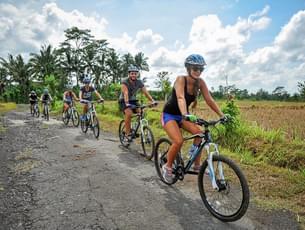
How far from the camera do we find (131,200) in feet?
15.1

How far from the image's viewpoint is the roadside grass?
4.69 m

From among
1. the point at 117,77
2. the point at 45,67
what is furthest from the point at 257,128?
the point at 117,77

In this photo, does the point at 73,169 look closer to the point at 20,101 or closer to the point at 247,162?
the point at 247,162

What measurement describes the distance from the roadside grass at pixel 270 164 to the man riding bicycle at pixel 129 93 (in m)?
1.81

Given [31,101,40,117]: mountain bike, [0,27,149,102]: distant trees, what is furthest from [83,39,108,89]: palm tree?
[31,101,40,117]: mountain bike

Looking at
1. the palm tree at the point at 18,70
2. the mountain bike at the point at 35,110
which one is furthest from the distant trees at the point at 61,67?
the mountain bike at the point at 35,110

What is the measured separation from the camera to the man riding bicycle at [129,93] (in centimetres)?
776

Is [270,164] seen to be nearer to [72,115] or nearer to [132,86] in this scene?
[132,86]

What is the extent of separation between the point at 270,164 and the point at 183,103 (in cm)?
382

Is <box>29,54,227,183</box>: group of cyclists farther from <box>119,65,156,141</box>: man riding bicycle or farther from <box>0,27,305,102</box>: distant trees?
<box>0,27,305,102</box>: distant trees

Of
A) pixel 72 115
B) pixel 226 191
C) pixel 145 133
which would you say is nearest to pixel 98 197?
pixel 226 191

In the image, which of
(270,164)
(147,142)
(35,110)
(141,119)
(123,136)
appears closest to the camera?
(270,164)

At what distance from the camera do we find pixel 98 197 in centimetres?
471

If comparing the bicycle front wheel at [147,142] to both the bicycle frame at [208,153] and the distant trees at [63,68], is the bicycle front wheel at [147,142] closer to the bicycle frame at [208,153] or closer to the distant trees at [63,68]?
the bicycle frame at [208,153]
